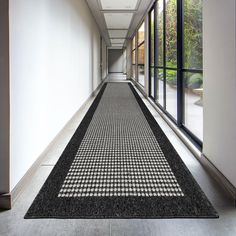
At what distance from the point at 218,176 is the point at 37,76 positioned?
74.9 inches

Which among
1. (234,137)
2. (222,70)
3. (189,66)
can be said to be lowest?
(234,137)

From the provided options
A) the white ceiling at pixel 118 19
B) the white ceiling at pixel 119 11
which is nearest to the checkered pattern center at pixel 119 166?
the white ceiling at pixel 119 11

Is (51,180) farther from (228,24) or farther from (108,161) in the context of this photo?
(228,24)

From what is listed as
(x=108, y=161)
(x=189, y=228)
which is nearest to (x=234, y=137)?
(x=189, y=228)

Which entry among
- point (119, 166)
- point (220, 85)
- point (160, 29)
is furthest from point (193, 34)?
point (160, 29)

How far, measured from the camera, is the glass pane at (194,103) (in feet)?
11.8

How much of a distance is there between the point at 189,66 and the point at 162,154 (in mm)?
1434

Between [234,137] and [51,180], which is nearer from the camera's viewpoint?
[234,137]

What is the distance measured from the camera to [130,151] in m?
3.36

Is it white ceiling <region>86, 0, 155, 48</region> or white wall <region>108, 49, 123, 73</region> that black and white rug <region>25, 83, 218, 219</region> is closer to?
white ceiling <region>86, 0, 155, 48</region>

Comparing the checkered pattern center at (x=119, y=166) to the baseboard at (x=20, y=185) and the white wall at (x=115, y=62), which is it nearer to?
the baseboard at (x=20, y=185)

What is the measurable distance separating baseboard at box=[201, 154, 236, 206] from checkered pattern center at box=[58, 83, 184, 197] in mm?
336

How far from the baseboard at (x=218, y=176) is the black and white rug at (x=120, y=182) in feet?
0.61

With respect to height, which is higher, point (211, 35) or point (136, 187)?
point (211, 35)
